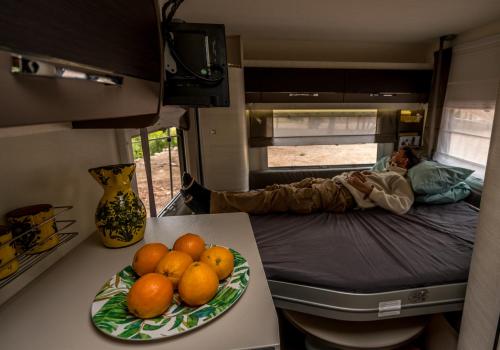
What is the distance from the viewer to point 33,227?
1.85ft

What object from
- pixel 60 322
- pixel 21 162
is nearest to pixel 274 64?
pixel 21 162

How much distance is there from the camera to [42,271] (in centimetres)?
69

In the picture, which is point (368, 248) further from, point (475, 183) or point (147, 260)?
point (475, 183)

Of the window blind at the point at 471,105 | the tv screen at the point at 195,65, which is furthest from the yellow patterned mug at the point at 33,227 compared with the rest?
the window blind at the point at 471,105

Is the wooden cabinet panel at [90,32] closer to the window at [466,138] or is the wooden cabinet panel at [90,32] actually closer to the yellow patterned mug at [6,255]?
the yellow patterned mug at [6,255]

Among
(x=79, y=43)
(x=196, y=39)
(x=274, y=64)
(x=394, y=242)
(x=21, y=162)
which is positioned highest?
(x=274, y=64)

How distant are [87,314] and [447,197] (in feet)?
7.88

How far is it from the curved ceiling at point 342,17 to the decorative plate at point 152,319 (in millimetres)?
1751

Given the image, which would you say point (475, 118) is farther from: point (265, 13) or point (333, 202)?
point (265, 13)

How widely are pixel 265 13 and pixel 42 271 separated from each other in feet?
6.57

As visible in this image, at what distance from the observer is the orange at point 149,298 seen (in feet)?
1.56

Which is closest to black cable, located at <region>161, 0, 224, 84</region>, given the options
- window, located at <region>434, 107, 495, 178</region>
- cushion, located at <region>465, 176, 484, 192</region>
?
cushion, located at <region>465, 176, 484, 192</region>

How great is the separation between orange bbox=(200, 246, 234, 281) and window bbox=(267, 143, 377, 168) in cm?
241

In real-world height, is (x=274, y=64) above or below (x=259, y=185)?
above
